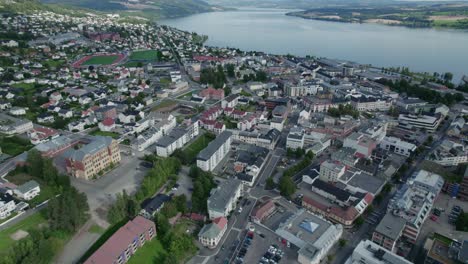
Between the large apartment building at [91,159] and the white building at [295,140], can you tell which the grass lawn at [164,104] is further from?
the white building at [295,140]

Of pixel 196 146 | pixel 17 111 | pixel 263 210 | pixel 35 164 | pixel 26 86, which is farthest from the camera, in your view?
pixel 26 86

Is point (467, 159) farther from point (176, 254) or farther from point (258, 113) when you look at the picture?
point (176, 254)

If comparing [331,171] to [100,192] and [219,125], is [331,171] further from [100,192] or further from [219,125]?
[100,192]

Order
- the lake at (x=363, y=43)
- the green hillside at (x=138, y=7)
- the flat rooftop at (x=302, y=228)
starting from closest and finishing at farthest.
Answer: the flat rooftop at (x=302, y=228) → the lake at (x=363, y=43) → the green hillside at (x=138, y=7)

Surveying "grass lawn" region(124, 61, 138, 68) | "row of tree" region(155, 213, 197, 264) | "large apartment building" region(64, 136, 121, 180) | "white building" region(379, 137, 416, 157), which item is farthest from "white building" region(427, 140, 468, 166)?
"grass lawn" region(124, 61, 138, 68)

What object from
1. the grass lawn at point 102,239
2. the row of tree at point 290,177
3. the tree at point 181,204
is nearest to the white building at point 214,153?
the tree at point 181,204

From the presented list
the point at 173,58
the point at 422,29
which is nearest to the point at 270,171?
the point at 173,58

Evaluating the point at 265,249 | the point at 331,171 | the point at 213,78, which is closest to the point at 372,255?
the point at 265,249
